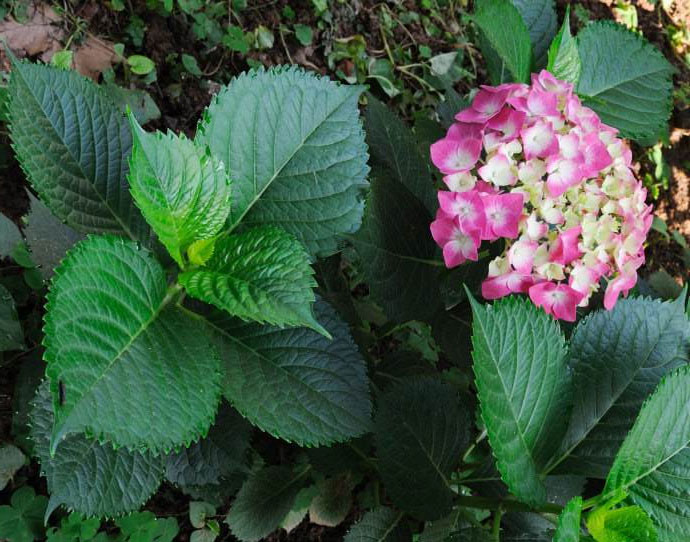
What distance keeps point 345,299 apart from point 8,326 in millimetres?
705

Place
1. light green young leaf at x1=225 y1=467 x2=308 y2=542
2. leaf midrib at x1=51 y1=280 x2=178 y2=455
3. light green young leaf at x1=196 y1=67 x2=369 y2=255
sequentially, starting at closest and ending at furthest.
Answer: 1. leaf midrib at x1=51 y1=280 x2=178 y2=455
2. light green young leaf at x1=196 y1=67 x2=369 y2=255
3. light green young leaf at x1=225 y1=467 x2=308 y2=542

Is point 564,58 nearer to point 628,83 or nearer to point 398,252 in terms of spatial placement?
point 628,83

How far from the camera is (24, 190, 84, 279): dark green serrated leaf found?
1160mm

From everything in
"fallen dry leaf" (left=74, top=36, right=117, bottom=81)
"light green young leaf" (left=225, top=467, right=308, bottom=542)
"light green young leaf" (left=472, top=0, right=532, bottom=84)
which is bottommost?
"light green young leaf" (left=225, top=467, right=308, bottom=542)

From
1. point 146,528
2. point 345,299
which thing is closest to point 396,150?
point 345,299

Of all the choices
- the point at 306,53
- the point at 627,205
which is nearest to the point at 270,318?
the point at 627,205

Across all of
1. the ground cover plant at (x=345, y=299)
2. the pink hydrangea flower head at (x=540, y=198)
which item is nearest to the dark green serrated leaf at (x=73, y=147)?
the ground cover plant at (x=345, y=299)

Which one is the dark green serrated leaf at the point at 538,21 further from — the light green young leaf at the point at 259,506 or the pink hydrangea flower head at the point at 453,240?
the light green young leaf at the point at 259,506

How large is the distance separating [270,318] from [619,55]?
3.35ft

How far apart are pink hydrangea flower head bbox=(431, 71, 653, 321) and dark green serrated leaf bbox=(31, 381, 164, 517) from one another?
664mm

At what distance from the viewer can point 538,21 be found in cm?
141

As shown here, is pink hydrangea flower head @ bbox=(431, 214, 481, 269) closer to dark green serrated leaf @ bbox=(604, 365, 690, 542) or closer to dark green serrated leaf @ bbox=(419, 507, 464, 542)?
dark green serrated leaf @ bbox=(604, 365, 690, 542)

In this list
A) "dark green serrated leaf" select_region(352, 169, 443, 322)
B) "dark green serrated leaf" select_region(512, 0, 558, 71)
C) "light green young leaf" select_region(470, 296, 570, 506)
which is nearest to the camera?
"light green young leaf" select_region(470, 296, 570, 506)

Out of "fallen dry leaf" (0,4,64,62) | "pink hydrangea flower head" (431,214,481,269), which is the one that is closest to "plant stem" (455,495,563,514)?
"pink hydrangea flower head" (431,214,481,269)
